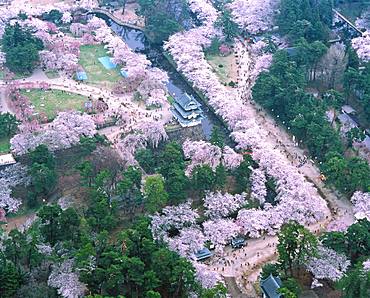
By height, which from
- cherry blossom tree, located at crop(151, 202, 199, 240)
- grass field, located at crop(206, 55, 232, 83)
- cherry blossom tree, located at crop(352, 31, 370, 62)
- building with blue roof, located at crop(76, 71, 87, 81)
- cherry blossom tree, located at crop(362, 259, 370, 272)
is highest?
cherry blossom tree, located at crop(362, 259, 370, 272)

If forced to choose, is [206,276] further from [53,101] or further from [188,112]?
[53,101]

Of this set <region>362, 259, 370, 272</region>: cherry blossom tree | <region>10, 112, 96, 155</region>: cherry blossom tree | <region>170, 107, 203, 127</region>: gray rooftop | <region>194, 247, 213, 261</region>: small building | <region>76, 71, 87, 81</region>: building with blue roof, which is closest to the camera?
<region>362, 259, 370, 272</region>: cherry blossom tree

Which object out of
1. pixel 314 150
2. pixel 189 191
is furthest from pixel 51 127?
pixel 314 150

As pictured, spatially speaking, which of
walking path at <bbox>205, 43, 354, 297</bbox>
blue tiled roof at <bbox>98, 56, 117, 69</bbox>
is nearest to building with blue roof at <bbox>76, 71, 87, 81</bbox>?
blue tiled roof at <bbox>98, 56, 117, 69</bbox>

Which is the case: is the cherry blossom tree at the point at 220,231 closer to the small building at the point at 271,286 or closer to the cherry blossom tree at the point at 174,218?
the cherry blossom tree at the point at 174,218

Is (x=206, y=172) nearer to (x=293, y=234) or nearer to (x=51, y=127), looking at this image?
(x=293, y=234)

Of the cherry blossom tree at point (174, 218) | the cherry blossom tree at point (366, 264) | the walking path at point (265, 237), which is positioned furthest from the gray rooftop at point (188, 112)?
the cherry blossom tree at point (366, 264)

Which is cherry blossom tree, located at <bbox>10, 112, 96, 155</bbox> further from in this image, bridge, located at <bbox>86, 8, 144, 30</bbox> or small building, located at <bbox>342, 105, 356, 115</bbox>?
bridge, located at <bbox>86, 8, 144, 30</bbox>
